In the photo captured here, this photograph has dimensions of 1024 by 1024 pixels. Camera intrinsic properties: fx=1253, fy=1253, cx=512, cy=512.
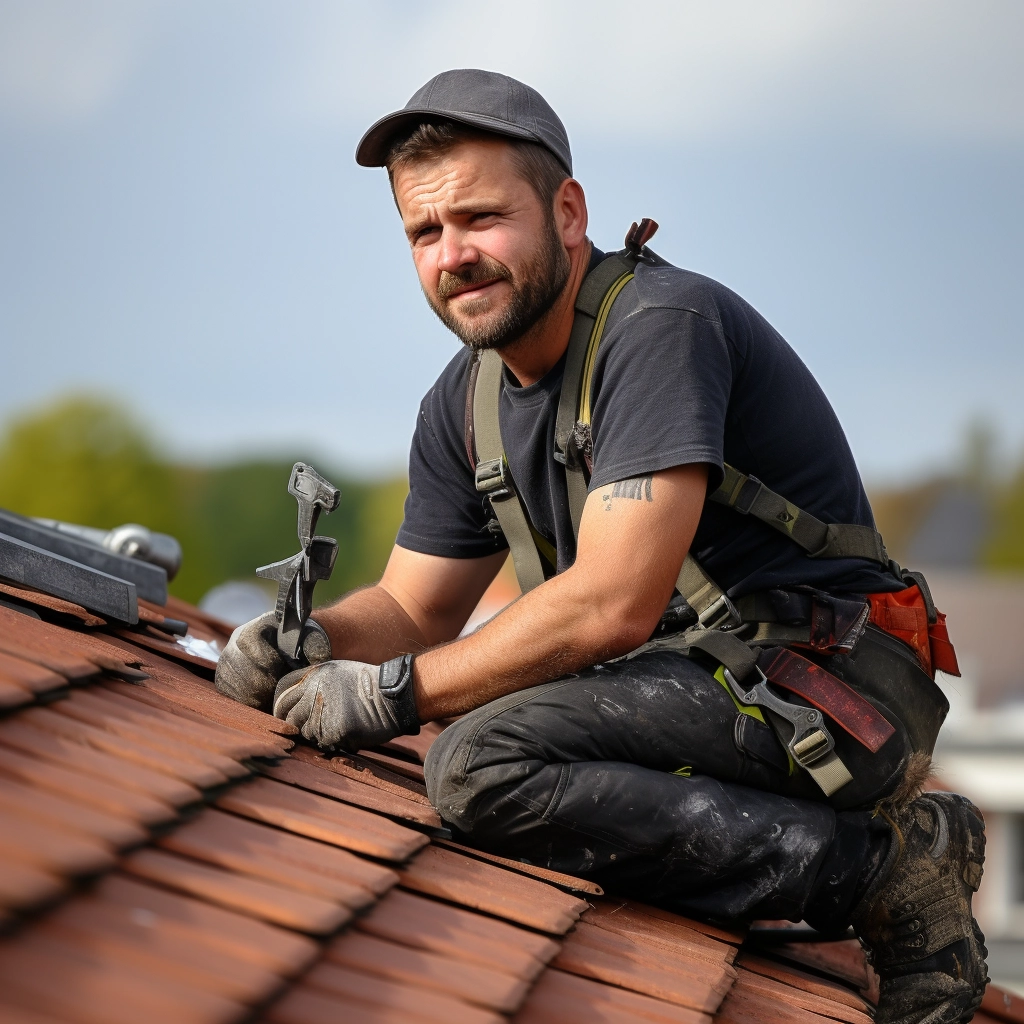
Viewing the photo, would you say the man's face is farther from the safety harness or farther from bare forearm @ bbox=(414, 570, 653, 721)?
bare forearm @ bbox=(414, 570, 653, 721)

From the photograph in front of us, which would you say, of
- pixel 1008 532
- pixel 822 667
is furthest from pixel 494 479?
pixel 1008 532

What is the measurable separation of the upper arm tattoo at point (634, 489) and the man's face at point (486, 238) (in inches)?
25.8

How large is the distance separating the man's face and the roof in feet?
3.84

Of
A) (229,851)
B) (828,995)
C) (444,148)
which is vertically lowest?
(828,995)

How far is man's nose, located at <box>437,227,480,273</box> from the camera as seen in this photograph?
3166 millimetres

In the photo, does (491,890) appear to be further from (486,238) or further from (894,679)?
(486,238)

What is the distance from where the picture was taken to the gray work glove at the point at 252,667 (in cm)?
302

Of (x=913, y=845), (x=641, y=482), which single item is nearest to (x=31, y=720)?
(x=641, y=482)

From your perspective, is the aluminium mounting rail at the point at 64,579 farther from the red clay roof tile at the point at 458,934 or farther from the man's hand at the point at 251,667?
the red clay roof tile at the point at 458,934

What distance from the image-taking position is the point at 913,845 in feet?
9.34

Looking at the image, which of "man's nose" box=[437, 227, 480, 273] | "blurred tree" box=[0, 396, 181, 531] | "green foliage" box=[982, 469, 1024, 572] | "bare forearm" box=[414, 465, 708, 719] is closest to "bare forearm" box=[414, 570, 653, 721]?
"bare forearm" box=[414, 465, 708, 719]

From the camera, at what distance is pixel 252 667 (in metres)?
3.02

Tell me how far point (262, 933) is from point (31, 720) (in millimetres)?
540

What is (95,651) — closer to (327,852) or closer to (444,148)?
(327,852)
